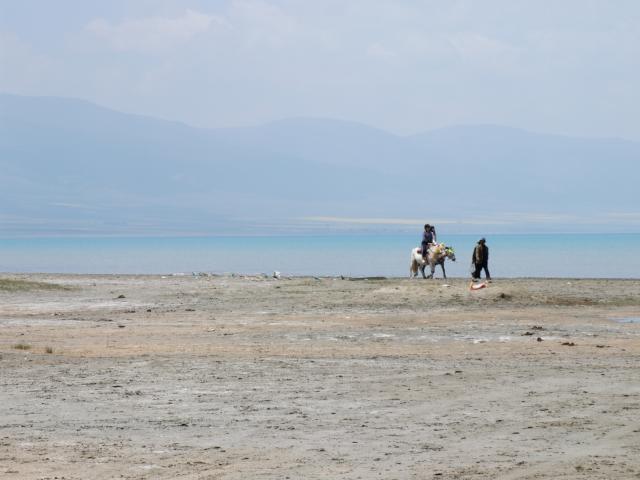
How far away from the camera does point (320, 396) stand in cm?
1470

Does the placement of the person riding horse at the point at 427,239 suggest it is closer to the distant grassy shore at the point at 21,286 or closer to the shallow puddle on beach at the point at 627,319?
the distant grassy shore at the point at 21,286

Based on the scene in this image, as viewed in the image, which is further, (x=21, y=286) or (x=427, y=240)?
(x=427, y=240)

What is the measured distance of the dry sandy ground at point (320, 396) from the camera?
11078 mm

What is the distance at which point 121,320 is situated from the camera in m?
27.8

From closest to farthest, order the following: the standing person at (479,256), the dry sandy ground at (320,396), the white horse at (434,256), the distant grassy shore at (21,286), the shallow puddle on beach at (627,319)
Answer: the dry sandy ground at (320,396)
the shallow puddle on beach at (627,319)
the distant grassy shore at (21,286)
the standing person at (479,256)
the white horse at (434,256)

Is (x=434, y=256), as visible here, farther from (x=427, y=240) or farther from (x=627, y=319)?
(x=627, y=319)

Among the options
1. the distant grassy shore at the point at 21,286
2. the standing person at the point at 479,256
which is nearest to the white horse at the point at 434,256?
the standing person at the point at 479,256

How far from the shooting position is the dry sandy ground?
1108 centimetres

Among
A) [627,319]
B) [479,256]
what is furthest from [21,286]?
[627,319]

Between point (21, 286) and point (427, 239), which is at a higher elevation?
point (427, 239)

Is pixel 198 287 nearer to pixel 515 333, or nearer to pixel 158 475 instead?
pixel 515 333

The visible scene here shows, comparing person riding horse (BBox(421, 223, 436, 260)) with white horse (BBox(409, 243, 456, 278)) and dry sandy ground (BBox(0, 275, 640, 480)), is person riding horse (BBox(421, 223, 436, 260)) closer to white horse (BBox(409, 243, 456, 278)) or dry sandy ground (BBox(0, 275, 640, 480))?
white horse (BBox(409, 243, 456, 278))

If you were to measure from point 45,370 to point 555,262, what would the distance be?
2720 inches

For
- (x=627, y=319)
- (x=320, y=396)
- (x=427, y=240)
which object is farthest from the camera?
(x=427, y=240)
